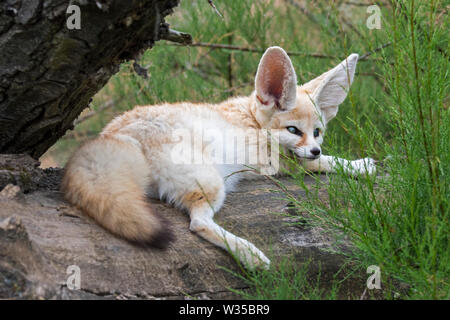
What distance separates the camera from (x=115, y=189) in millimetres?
2539

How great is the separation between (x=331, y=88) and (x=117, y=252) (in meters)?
2.11

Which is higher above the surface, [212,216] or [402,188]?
[402,188]

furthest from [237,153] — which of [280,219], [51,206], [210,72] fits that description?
[210,72]

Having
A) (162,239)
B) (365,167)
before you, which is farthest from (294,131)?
(162,239)

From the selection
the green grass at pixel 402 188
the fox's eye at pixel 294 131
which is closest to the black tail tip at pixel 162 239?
the green grass at pixel 402 188

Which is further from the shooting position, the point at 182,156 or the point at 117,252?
the point at 182,156

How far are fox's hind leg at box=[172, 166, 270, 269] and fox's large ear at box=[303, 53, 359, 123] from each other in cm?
107

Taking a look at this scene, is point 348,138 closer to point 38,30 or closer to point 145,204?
point 145,204

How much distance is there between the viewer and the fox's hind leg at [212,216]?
99.3 inches

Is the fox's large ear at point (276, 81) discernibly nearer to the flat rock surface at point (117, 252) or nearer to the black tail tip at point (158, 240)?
the flat rock surface at point (117, 252)

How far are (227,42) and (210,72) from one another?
605 millimetres

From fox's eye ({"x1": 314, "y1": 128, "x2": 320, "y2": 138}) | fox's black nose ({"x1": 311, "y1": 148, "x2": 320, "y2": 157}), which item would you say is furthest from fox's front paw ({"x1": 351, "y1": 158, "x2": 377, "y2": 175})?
fox's eye ({"x1": 314, "y1": 128, "x2": 320, "y2": 138})

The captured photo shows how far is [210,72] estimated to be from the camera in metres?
6.04

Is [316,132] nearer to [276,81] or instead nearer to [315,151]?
[315,151]
